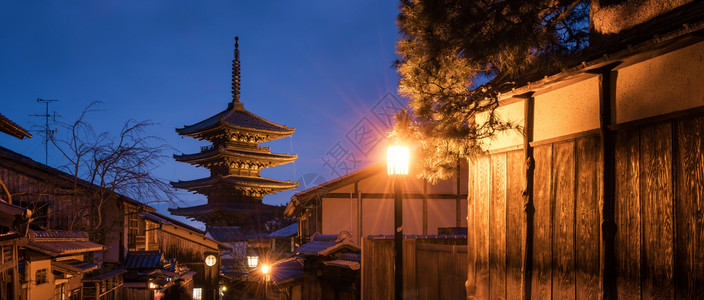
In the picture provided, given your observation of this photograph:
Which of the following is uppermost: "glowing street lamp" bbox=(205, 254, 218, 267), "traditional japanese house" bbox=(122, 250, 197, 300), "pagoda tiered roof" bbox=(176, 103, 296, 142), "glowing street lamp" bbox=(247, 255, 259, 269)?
"pagoda tiered roof" bbox=(176, 103, 296, 142)

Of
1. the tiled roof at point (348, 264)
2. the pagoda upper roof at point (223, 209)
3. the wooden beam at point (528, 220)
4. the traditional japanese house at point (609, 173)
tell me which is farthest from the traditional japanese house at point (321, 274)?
the pagoda upper roof at point (223, 209)

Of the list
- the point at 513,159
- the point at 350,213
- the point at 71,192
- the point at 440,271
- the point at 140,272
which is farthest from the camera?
the point at 140,272

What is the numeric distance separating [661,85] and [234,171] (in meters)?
37.8

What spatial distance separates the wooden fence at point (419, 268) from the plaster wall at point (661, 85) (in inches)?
157

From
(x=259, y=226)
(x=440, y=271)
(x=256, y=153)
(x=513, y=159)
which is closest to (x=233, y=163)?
(x=256, y=153)

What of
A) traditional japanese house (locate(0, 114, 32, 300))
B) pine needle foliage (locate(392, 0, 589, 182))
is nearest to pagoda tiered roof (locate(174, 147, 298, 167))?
traditional japanese house (locate(0, 114, 32, 300))

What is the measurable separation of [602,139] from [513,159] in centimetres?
158

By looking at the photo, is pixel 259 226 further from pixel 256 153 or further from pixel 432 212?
pixel 432 212

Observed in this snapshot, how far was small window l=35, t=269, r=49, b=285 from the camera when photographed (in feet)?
41.1

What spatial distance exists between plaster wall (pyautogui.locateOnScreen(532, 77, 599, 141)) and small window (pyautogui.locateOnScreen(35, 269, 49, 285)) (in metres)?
12.6

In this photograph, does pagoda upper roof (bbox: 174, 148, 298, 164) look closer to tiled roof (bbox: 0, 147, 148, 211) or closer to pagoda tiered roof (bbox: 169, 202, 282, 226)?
pagoda tiered roof (bbox: 169, 202, 282, 226)

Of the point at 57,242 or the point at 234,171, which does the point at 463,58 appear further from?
the point at 234,171

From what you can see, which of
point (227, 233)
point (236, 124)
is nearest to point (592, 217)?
point (236, 124)

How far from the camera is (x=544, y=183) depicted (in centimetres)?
596
